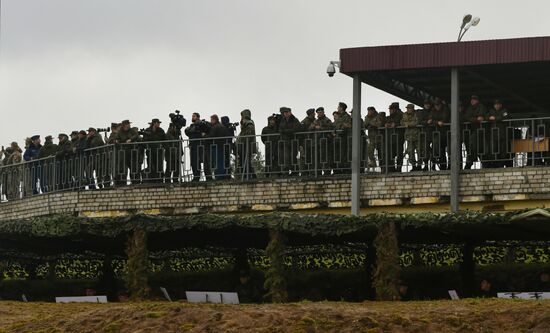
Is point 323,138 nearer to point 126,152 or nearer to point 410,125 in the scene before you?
point 410,125

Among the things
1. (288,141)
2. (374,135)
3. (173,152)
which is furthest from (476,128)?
(173,152)

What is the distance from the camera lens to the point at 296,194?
38.4 metres

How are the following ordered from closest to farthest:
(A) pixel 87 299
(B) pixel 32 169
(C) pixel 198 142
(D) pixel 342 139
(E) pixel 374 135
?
(A) pixel 87 299, (E) pixel 374 135, (D) pixel 342 139, (C) pixel 198 142, (B) pixel 32 169

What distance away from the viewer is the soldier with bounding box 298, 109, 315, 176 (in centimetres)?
3797

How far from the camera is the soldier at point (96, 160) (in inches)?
1590

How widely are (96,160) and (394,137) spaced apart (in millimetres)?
7628

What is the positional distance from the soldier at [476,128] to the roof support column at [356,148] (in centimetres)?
232

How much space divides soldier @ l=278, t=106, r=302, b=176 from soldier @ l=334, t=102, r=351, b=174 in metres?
0.86

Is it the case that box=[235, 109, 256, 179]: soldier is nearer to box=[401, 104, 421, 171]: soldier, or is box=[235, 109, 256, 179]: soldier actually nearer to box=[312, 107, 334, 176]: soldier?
box=[312, 107, 334, 176]: soldier

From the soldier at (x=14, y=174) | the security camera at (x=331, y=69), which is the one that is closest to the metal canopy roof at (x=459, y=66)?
the security camera at (x=331, y=69)

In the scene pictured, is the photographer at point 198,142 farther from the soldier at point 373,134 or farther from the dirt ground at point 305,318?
the dirt ground at point 305,318

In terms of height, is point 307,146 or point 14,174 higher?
point 307,146

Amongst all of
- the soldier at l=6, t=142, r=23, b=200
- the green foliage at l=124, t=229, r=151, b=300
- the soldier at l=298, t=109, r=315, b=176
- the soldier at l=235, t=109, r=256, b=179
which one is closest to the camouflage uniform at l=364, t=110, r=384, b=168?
the soldier at l=298, t=109, r=315, b=176

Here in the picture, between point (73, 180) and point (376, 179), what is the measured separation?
7713 mm
